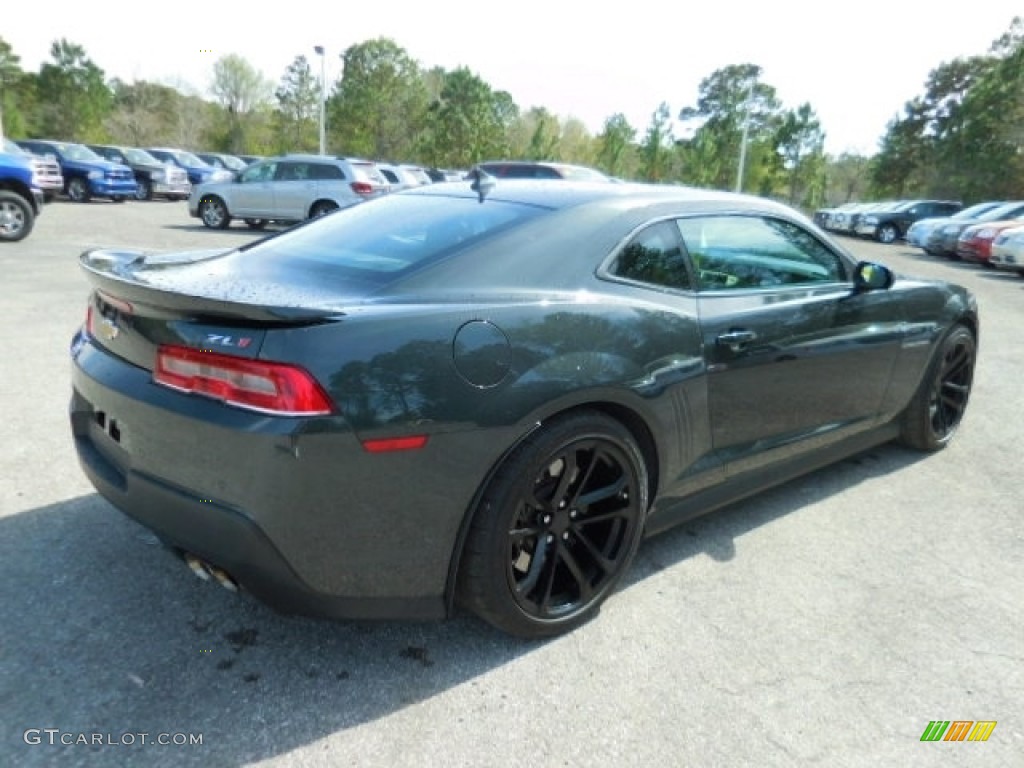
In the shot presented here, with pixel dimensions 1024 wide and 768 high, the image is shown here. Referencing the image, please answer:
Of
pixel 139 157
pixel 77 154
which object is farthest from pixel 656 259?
pixel 139 157

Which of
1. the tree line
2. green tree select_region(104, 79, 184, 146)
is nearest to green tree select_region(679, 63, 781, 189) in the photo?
the tree line

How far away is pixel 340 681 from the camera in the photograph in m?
2.28

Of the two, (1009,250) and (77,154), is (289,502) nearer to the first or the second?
(1009,250)

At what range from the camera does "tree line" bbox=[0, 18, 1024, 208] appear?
47.4 meters

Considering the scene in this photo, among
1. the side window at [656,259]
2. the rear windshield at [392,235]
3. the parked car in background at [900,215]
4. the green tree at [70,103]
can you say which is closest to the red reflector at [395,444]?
the rear windshield at [392,235]

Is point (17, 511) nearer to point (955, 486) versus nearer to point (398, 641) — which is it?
point (398, 641)

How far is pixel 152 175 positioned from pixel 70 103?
33.1 m

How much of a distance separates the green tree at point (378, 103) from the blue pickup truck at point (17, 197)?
42742 mm

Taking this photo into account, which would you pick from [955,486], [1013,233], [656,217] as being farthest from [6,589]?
[1013,233]

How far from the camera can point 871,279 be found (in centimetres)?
366

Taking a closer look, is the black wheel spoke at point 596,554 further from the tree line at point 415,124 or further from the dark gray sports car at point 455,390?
the tree line at point 415,124

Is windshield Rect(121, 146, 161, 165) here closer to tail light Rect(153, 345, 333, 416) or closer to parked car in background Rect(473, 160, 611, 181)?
parked car in background Rect(473, 160, 611, 181)

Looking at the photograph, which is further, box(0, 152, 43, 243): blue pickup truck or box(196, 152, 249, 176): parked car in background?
box(196, 152, 249, 176): parked car in background

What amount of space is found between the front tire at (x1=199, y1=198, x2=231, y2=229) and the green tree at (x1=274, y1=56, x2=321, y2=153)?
4092cm
